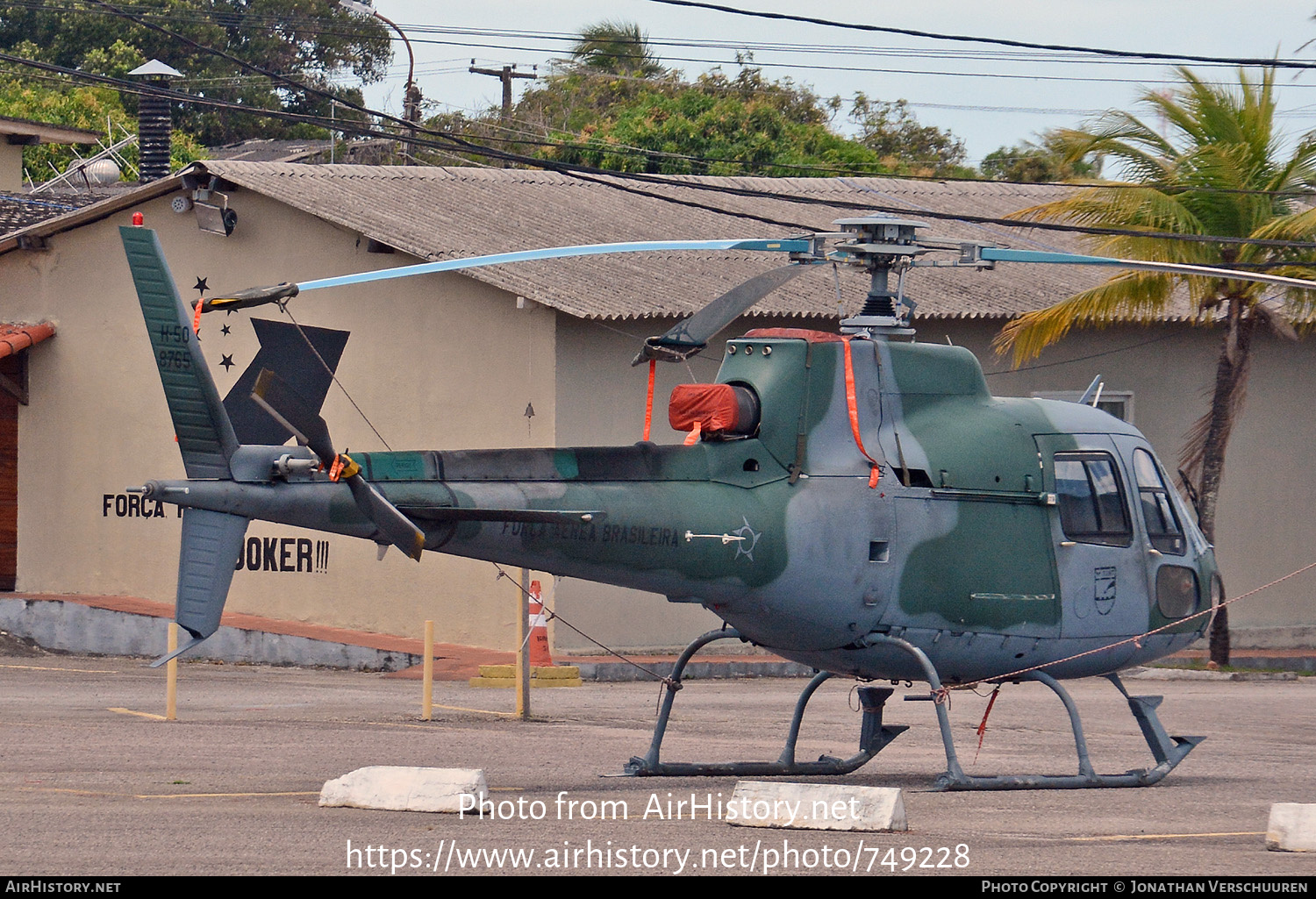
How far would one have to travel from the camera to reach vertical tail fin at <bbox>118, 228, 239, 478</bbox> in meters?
9.54

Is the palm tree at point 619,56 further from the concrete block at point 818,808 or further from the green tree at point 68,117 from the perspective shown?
the concrete block at point 818,808

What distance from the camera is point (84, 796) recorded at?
10844 mm

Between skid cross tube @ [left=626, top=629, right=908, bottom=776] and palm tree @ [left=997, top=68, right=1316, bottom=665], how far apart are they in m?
10.3

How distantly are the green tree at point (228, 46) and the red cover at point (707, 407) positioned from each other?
176 feet

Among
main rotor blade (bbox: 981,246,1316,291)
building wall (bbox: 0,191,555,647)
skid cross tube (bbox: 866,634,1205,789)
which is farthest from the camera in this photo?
building wall (bbox: 0,191,555,647)

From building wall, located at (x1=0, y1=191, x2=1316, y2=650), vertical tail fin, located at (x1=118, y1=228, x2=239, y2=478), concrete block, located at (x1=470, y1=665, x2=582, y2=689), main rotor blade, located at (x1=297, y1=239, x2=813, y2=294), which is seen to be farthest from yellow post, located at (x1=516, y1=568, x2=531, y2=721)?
vertical tail fin, located at (x1=118, y1=228, x2=239, y2=478)

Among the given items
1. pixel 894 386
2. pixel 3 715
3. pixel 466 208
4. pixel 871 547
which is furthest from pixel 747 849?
pixel 466 208

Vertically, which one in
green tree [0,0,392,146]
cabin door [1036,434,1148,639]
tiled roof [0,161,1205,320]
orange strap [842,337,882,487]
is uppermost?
green tree [0,0,392,146]

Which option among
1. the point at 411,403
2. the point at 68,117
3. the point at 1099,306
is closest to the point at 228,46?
the point at 68,117

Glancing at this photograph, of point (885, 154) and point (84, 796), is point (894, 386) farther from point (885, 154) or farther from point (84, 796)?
point (885, 154)

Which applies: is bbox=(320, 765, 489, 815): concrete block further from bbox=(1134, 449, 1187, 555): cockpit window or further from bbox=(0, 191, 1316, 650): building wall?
bbox=(0, 191, 1316, 650): building wall

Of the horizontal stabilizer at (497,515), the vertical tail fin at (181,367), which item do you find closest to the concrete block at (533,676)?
the horizontal stabilizer at (497,515)

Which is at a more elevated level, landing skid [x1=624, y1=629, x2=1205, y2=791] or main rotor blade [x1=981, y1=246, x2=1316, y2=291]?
main rotor blade [x1=981, y1=246, x2=1316, y2=291]

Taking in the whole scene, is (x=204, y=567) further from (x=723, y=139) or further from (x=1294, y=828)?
(x=723, y=139)
